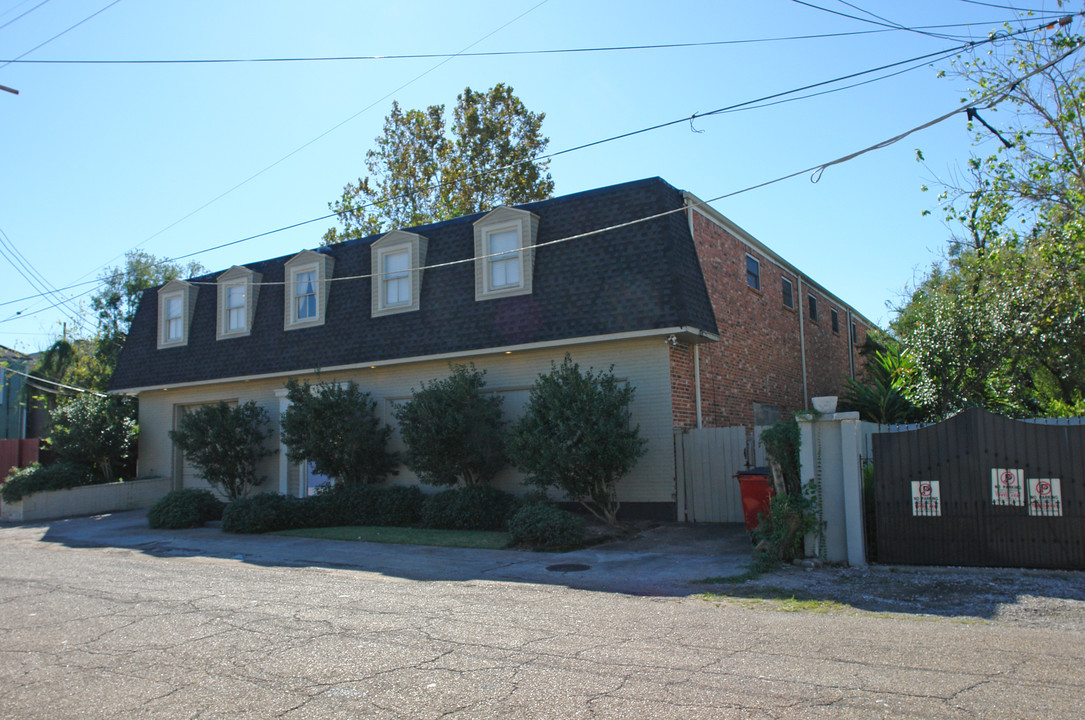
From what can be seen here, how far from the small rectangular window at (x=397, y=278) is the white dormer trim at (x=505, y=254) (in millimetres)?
2037

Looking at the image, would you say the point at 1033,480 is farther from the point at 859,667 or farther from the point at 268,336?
the point at 268,336

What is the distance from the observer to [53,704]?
16.7 ft

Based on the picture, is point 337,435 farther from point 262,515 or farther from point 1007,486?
point 1007,486

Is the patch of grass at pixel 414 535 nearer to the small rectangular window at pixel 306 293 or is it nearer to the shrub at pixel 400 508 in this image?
the shrub at pixel 400 508

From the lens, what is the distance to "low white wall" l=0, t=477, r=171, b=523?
1908cm

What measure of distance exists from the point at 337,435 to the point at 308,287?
461 centimetres

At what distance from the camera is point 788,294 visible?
21.6 meters

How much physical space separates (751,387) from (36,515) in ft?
57.9

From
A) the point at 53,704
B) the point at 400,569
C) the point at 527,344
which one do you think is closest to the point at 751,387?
the point at 527,344

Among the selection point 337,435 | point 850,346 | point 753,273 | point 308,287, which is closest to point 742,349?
point 753,273

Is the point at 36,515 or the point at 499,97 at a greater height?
the point at 499,97

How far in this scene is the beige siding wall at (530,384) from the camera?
14.4 meters

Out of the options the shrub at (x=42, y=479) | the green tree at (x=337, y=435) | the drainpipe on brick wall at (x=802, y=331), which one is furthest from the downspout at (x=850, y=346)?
the shrub at (x=42, y=479)

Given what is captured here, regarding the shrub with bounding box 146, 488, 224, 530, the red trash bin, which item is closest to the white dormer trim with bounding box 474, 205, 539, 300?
the red trash bin
